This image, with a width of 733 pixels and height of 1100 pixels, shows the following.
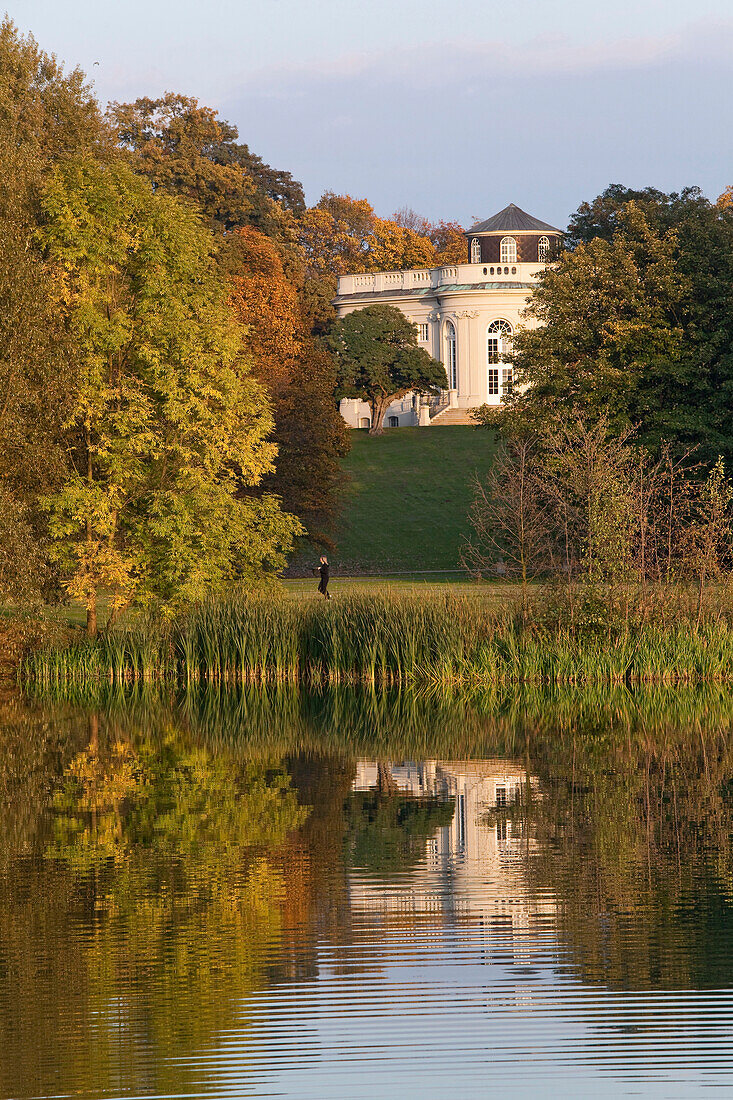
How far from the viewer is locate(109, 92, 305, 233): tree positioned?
59.6 metres

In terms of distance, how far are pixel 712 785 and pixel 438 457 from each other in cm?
4618

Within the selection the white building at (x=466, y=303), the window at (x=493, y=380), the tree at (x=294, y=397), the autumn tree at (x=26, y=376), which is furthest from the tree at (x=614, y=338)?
the window at (x=493, y=380)

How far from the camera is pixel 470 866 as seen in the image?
1152 cm

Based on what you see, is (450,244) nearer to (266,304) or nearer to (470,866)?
(266,304)

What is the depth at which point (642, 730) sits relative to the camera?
18938 mm

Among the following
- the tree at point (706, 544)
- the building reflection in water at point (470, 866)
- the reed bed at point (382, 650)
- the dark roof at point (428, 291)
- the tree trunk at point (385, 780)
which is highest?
the dark roof at point (428, 291)

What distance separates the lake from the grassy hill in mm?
31127

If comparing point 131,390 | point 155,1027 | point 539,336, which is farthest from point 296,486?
point 155,1027

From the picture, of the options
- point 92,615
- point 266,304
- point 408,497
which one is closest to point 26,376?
point 92,615

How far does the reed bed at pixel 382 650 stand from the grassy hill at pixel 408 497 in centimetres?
2260

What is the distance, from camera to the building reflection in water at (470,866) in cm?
998

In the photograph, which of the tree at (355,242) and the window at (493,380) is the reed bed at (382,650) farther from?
the tree at (355,242)

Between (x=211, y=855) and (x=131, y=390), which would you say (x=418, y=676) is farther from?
(x=211, y=855)

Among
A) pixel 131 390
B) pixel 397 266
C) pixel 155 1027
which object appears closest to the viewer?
pixel 155 1027
